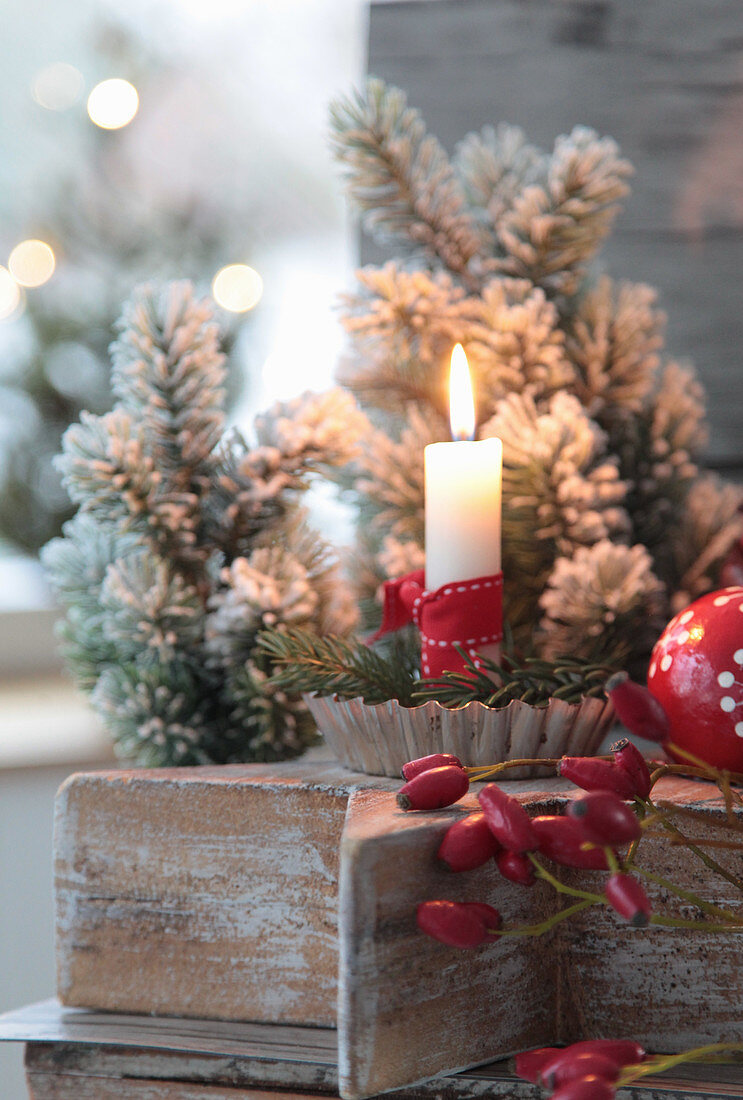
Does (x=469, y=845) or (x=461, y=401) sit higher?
(x=461, y=401)

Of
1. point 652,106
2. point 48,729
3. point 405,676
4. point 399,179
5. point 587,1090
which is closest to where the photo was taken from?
point 587,1090

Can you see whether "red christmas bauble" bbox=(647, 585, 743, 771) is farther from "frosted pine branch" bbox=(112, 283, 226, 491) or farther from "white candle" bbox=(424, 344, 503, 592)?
"frosted pine branch" bbox=(112, 283, 226, 491)

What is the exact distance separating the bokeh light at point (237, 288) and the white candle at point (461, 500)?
584mm

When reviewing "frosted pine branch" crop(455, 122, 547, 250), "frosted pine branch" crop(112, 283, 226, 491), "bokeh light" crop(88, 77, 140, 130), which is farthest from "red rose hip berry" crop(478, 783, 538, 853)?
"bokeh light" crop(88, 77, 140, 130)

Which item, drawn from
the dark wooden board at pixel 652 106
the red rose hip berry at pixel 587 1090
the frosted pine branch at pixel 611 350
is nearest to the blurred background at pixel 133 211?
the dark wooden board at pixel 652 106

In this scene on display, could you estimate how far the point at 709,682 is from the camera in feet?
1.51

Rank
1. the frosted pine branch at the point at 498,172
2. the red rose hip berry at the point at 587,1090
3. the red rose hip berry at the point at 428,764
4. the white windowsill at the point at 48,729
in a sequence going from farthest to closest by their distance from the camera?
the white windowsill at the point at 48,729 < the frosted pine branch at the point at 498,172 < the red rose hip berry at the point at 428,764 < the red rose hip berry at the point at 587,1090

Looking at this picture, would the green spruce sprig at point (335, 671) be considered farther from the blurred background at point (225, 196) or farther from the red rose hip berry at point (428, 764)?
the blurred background at point (225, 196)

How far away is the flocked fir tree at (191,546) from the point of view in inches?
21.8

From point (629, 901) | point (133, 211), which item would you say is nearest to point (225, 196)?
point (133, 211)

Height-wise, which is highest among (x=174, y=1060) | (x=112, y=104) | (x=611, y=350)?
(x=112, y=104)

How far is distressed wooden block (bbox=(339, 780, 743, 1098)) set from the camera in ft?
1.26

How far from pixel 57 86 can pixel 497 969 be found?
955 millimetres

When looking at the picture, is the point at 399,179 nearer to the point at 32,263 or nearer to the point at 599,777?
the point at 599,777
